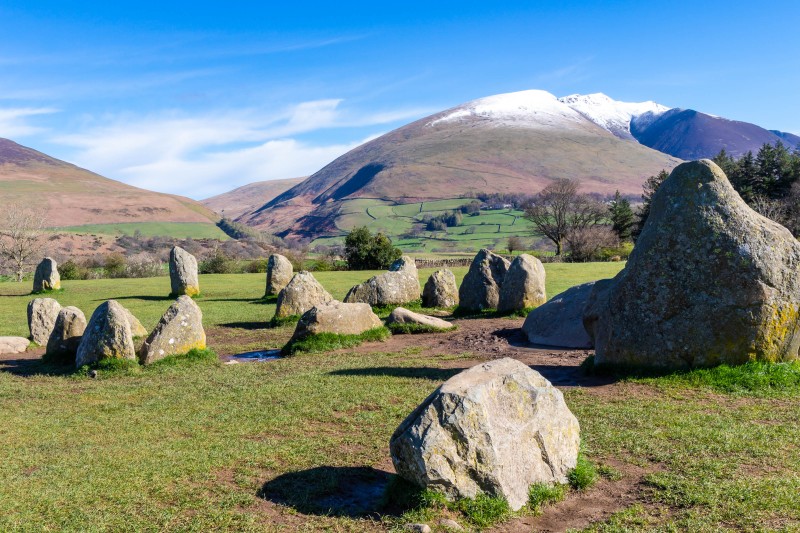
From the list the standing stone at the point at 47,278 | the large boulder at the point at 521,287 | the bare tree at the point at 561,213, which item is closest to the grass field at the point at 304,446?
the large boulder at the point at 521,287

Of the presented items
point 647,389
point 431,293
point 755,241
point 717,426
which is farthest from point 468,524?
point 431,293

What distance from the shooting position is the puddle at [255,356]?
56.4ft

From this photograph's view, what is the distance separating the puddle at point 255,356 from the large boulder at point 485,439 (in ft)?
37.3

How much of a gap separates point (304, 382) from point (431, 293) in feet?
44.2

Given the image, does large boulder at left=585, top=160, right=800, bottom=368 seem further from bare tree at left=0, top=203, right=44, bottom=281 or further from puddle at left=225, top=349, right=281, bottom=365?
bare tree at left=0, top=203, right=44, bottom=281

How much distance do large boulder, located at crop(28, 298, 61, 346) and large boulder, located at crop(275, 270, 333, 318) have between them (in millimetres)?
7815

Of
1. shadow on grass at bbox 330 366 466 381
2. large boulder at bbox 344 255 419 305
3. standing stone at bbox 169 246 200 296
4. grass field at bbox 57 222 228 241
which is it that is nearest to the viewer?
shadow on grass at bbox 330 366 466 381

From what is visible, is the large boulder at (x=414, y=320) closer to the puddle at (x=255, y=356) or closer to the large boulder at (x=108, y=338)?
the puddle at (x=255, y=356)

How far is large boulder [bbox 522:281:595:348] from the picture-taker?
664 inches

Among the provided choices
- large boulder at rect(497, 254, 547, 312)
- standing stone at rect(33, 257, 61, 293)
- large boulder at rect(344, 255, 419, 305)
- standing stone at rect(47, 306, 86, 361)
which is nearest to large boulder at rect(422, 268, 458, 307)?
large boulder at rect(344, 255, 419, 305)

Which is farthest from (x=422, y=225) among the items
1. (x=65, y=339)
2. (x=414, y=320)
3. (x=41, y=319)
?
(x=65, y=339)

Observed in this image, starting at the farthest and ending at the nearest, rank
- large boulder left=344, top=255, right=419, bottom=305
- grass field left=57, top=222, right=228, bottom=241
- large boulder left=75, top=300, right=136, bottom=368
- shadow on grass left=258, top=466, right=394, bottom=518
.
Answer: grass field left=57, top=222, right=228, bottom=241 < large boulder left=344, top=255, right=419, bottom=305 < large boulder left=75, top=300, right=136, bottom=368 < shadow on grass left=258, top=466, right=394, bottom=518

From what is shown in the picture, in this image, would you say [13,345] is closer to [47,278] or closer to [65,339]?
[65,339]

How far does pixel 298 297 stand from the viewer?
23938 millimetres
